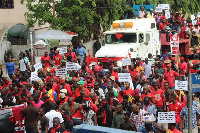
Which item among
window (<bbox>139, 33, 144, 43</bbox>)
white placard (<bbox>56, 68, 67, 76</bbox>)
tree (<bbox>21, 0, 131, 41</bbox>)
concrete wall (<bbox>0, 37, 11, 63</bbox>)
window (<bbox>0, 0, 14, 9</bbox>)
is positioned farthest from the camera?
window (<bbox>0, 0, 14, 9</bbox>)

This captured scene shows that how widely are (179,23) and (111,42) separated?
20.7 ft

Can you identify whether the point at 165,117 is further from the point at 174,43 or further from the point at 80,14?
the point at 80,14

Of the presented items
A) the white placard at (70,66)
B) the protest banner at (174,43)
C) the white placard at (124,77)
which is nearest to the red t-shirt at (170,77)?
the white placard at (124,77)

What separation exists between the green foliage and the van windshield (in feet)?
14.1

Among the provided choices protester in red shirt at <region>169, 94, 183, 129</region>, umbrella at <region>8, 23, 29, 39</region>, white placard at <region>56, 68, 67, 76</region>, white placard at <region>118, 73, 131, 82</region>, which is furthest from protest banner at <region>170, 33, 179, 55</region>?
umbrella at <region>8, 23, 29, 39</region>

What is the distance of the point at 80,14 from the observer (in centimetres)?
2616

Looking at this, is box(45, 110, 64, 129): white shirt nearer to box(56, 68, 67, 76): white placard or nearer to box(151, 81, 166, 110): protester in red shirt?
box(151, 81, 166, 110): protester in red shirt

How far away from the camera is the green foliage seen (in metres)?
25.6

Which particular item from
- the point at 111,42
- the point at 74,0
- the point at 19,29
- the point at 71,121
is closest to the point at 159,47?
the point at 111,42

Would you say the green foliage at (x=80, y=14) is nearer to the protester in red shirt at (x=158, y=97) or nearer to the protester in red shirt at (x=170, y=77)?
the protester in red shirt at (x=170, y=77)

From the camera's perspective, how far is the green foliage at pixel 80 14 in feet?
84.1

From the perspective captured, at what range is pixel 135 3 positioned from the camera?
1339 inches

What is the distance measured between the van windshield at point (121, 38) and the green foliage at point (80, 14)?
4302 millimetres

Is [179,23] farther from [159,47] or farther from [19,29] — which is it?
[19,29]
